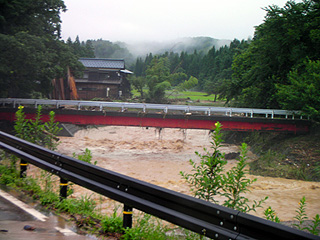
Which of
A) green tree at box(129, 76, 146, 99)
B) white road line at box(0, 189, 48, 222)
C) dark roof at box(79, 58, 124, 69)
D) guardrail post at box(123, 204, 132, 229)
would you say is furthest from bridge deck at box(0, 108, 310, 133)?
green tree at box(129, 76, 146, 99)

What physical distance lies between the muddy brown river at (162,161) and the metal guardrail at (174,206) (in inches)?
66.6

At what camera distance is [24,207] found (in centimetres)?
577

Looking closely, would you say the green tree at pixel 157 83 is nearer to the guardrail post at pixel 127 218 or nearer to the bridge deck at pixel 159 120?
the bridge deck at pixel 159 120

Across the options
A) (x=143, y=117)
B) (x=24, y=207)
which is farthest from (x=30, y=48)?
(x=24, y=207)

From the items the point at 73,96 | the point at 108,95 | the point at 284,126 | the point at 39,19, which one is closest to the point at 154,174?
the point at 284,126

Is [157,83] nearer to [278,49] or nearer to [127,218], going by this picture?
[278,49]

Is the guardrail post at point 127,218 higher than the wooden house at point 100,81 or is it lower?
lower

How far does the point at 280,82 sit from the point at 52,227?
32.1m

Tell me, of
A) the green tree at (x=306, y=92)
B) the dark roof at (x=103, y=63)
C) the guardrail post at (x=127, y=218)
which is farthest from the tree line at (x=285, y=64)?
the dark roof at (x=103, y=63)

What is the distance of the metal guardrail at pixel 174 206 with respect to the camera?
133 inches

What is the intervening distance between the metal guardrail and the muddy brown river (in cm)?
169

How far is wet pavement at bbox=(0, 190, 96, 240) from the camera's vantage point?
4.47 m

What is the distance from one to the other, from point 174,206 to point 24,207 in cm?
309

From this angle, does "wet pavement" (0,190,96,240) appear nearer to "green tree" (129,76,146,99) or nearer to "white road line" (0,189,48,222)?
"white road line" (0,189,48,222)
